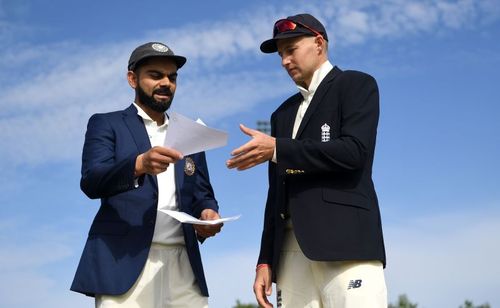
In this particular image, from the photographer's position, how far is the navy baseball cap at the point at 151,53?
19.2ft

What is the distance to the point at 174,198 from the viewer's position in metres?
5.82

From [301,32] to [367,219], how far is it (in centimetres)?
155

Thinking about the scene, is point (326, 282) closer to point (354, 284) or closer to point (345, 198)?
point (354, 284)

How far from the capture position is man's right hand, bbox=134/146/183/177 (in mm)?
5027

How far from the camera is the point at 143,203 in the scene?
561cm

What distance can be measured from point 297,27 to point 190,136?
123 centimetres

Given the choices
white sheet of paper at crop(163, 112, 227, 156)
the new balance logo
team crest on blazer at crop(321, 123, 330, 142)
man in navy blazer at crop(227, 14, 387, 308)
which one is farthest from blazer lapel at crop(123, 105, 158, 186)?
the new balance logo

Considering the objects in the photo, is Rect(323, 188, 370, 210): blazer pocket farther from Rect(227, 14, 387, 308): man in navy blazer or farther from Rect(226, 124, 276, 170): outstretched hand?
Rect(226, 124, 276, 170): outstretched hand

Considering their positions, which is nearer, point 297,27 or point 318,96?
point 318,96

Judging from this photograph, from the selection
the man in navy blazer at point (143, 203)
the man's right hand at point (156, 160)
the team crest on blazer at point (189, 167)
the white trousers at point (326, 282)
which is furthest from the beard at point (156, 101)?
the white trousers at point (326, 282)

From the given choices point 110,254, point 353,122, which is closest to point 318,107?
point 353,122

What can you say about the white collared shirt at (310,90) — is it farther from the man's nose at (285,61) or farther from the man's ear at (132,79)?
the man's ear at (132,79)

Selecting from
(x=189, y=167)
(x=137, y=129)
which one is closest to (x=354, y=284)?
(x=189, y=167)

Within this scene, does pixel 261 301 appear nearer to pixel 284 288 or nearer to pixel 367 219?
pixel 284 288
